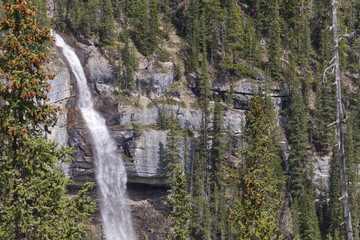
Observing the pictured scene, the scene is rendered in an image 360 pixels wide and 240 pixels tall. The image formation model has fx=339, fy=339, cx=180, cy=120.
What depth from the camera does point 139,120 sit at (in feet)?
167

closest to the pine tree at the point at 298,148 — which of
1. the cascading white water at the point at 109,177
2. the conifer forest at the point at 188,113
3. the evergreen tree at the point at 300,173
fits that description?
the evergreen tree at the point at 300,173

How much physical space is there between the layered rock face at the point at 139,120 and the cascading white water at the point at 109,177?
0.94 metres

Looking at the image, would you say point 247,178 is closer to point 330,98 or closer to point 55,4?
point 330,98

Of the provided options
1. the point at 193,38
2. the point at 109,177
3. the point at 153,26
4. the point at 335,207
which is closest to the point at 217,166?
the point at 109,177

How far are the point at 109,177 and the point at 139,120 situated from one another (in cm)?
943

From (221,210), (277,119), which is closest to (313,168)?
(277,119)

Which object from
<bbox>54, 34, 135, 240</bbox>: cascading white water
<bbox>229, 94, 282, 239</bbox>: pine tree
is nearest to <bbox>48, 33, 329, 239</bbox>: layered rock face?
<bbox>54, 34, 135, 240</bbox>: cascading white water

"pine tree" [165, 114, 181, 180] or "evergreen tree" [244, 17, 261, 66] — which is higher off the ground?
"evergreen tree" [244, 17, 261, 66]

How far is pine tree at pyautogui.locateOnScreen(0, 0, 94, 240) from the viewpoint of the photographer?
10.8m

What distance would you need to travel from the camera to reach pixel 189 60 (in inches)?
2504

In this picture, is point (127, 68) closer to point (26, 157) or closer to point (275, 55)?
point (275, 55)

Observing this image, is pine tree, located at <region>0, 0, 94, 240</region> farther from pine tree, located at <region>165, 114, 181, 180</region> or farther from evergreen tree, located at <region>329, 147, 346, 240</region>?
evergreen tree, located at <region>329, 147, 346, 240</region>

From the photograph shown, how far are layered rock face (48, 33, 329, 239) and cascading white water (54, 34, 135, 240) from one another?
3.10 feet

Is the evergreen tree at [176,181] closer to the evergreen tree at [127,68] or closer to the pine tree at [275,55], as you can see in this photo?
the evergreen tree at [127,68]
